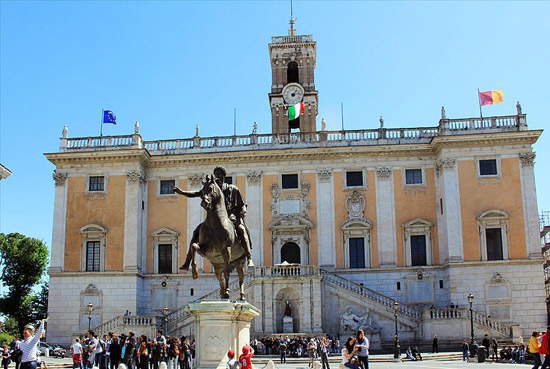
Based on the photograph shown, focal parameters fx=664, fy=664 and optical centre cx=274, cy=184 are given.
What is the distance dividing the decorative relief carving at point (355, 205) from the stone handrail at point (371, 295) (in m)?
4.41

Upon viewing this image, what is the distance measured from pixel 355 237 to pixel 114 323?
52.4 feet

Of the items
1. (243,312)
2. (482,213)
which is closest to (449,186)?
(482,213)

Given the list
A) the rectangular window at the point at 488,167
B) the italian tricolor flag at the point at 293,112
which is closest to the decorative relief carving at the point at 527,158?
the rectangular window at the point at 488,167

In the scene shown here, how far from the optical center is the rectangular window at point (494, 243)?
40.4 metres

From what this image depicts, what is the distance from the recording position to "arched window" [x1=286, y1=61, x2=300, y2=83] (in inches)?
2057

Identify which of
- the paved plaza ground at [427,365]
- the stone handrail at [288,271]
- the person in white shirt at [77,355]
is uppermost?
the stone handrail at [288,271]

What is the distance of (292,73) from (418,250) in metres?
18.3

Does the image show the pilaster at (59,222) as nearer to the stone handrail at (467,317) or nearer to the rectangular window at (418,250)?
the rectangular window at (418,250)

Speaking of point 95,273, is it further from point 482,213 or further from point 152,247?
point 482,213

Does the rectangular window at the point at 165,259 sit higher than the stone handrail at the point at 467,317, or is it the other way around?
the rectangular window at the point at 165,259

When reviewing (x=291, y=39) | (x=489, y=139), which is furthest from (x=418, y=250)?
(x=291, y=39)

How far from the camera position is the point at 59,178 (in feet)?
145

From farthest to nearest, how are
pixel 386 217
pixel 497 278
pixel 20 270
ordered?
pixel 20 270 < pixel 386 217 < pixel 497 278

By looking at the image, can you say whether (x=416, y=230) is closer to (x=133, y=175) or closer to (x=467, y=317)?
(x=467, y=317)
